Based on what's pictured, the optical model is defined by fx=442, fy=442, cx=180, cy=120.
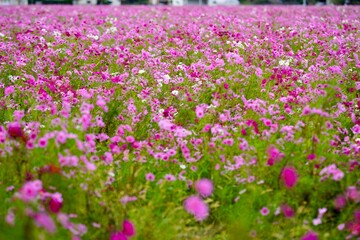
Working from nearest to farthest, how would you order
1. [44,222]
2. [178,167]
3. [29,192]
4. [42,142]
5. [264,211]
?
1. [44,222]
2. [29,192]
3. [42,142]
4. [264,211]
5. [178,167]

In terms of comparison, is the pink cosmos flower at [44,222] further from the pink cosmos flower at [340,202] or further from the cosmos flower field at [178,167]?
the pink cosmos flower at [340,202]

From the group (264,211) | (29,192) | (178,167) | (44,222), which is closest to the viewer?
(44,222)

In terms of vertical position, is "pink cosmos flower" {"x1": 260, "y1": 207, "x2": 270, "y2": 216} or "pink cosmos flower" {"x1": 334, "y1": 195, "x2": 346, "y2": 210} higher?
"pink cosmos flower" {"x1": 334, "y1": 195, "x2": 346, "y2": 210}

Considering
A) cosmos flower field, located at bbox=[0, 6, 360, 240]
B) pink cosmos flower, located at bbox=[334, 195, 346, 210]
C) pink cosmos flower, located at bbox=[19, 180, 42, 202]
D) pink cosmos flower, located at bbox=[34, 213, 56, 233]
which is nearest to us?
pink cosmos flower, located at bbox=[34, 213, 56, 233]

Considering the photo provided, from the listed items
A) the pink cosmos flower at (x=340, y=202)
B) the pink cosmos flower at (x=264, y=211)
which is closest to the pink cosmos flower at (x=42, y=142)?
the pink cosmos flower at (x=264, y=211)

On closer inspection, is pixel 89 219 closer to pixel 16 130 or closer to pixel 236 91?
pixel 16 130

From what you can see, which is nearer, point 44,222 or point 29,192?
point 44,222

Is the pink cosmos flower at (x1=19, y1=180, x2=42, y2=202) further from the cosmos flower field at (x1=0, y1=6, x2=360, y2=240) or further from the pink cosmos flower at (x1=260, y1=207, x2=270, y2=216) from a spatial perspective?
the pink cosmos flower at (x1=260, y1=207, x2=270, y2=216)

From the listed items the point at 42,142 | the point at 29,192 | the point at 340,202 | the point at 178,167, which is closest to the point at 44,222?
the point at 29,192

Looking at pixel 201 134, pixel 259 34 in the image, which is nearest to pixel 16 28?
pixel 259 34

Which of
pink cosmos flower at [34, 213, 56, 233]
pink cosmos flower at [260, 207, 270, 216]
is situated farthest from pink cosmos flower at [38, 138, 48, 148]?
pink cosmos flower at [260, 207, 270, 216]

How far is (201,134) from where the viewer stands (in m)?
3.79

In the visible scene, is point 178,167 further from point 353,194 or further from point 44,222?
point 44,222

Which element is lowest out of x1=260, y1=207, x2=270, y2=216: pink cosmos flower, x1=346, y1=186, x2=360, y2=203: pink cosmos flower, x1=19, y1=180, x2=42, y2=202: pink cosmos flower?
x1=260, y1=207, x2=270, y2=216: pink cosmos flower
